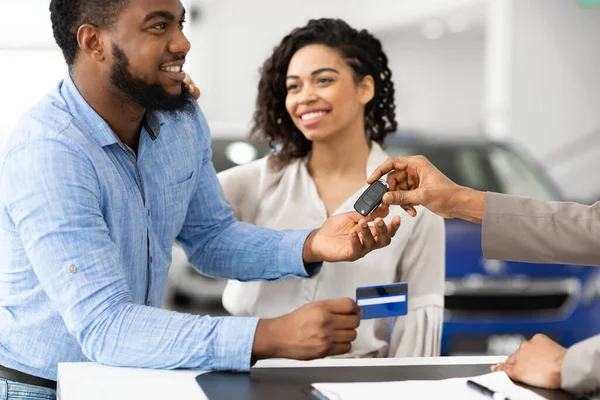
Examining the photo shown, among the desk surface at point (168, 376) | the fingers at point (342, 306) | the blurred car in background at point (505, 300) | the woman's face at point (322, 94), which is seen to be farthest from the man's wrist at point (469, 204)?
the blurred car in background at point (505, 300)

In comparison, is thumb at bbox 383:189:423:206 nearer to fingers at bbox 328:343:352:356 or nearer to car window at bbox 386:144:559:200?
fingers at bbox 328:343:352:356

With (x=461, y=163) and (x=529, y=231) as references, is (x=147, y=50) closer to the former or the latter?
(x=529, y=231)

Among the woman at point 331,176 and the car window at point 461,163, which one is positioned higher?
the car window at point 461,163

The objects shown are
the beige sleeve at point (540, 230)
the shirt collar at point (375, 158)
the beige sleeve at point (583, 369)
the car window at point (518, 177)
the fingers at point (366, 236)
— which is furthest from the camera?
the car window at point (518, 177)

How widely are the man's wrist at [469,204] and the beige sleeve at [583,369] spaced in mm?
626

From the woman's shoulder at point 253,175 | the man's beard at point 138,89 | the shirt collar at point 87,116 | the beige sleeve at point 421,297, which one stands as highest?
the woman's shoulder at point 253,175

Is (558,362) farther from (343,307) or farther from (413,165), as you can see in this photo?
(413,165)

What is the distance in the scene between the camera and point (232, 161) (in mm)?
5902

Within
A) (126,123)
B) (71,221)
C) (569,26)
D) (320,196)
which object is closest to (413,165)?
(320,196)

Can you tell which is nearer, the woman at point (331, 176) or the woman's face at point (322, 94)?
the woman at point (331, 176)

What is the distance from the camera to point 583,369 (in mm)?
2057

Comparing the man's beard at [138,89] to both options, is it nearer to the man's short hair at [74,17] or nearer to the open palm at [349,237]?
the man's short hair at [74,17]

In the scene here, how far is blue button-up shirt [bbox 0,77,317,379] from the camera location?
90.0 inches

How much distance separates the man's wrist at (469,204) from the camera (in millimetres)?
2648
